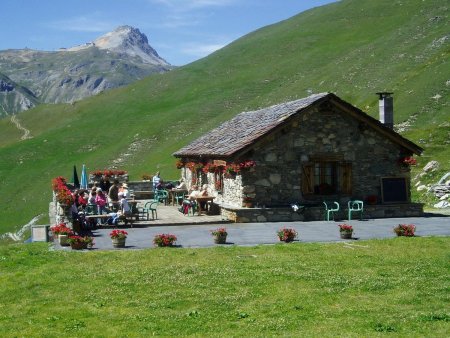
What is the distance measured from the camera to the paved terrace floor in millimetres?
19783

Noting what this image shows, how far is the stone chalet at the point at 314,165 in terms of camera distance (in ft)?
83.5

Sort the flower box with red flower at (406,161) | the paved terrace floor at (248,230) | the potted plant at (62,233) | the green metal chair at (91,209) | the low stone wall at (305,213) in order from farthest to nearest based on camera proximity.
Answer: the flower box with red flower at (406,161)
the green metal chair at (91,209)
the low stone wall at (305,213)
the paved terrace floor at (248,230)
the potted plant at (62,233)

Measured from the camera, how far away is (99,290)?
1318 cm

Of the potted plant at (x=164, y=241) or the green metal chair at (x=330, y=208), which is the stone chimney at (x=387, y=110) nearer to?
the green metal chair at (x=330, y=208)

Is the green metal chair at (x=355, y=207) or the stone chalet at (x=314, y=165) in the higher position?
the stone chalet at (x=314, y=165)

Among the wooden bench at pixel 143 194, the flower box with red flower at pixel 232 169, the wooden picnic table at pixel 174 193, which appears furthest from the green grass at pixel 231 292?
the wooden bench at pixel 143 194

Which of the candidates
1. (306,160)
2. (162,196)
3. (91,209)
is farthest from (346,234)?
(162,196)

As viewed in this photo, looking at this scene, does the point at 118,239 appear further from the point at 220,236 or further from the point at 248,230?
the point at 248,230

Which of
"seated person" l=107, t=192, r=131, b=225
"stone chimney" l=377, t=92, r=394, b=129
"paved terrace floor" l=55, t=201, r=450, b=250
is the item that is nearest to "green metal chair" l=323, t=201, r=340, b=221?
"paved terrace floor" l=55, t=201, r=450, b=250

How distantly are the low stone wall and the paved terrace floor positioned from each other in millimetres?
511

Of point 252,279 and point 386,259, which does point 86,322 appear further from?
point 386,259

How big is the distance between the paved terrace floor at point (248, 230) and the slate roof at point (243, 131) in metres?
3.27

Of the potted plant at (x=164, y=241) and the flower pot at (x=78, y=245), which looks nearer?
the flower pot at (x=78, y=245)

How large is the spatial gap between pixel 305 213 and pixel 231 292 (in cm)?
1300
